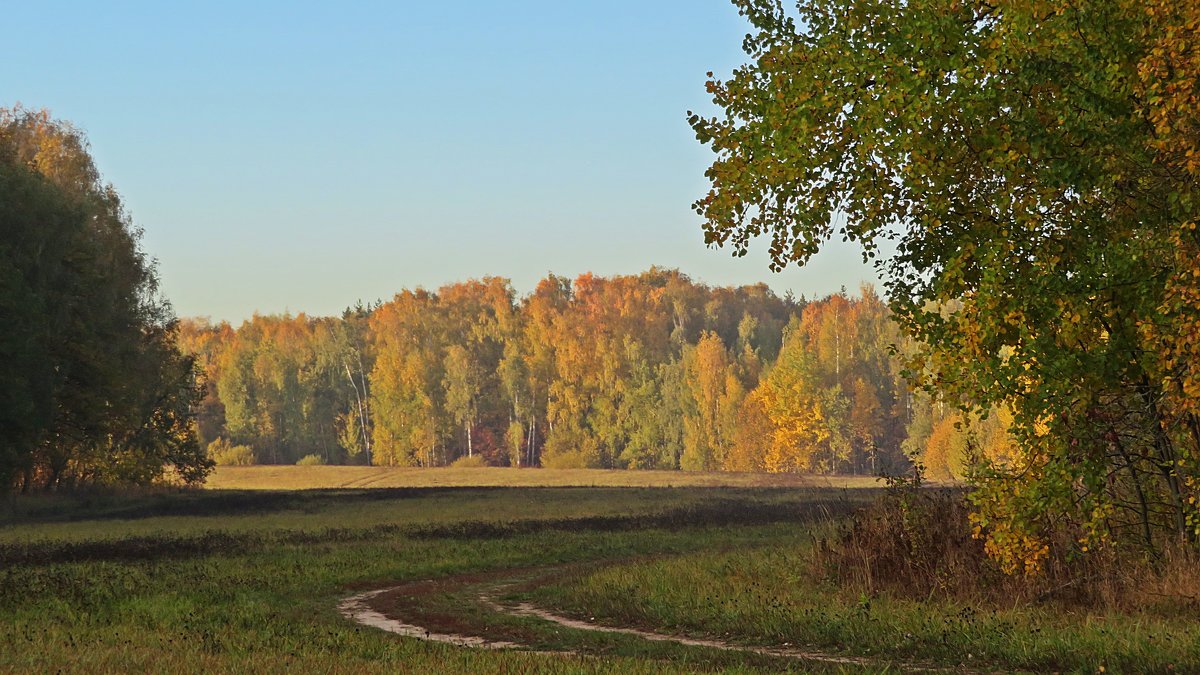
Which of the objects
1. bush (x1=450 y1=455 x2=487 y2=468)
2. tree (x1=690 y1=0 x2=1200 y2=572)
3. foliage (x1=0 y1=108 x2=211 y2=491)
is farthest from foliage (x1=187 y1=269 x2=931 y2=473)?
tree (x1=690 y1=0 x2=1200 y2=572)

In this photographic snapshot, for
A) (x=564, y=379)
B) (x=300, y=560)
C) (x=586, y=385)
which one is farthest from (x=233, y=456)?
(x=300, y=560)

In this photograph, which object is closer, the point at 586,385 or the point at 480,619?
the point at 480,619

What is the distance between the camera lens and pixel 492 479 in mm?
100812

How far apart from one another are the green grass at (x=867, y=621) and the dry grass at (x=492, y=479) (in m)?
59.3

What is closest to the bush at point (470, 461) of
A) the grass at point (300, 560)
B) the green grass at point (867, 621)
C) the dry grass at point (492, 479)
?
the dry grass at point (492, 479)

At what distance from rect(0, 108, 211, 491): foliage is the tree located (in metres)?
29.0

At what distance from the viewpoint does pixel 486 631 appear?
20000 mm

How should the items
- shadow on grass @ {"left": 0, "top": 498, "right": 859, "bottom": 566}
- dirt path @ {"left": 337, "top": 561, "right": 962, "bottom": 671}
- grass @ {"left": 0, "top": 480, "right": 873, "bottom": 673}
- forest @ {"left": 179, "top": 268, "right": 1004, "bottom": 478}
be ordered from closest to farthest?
grass @ {"left": 0, "top": 480, "right": 873, "bottom": 673}, dirt path @ {"left": 337, "top": 561, "right": 962, "bottom": 671}, shadow on grass @ {"left": 0, "top": 498, "right": 859, "bottom": 566}, forest @ {"left": 179, "top": 268, "right": 1004, "bottom": 478}

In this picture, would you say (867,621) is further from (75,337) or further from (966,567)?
(75,337)

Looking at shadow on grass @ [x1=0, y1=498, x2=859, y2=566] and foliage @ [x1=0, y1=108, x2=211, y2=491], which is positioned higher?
foliage @ [x1=0, y1=108, x2=211, y2=491]

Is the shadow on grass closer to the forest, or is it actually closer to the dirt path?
the dirt path

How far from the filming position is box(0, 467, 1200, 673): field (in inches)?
601

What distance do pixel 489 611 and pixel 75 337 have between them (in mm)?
30890

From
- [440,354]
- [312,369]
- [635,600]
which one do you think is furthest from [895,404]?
[635,600]
